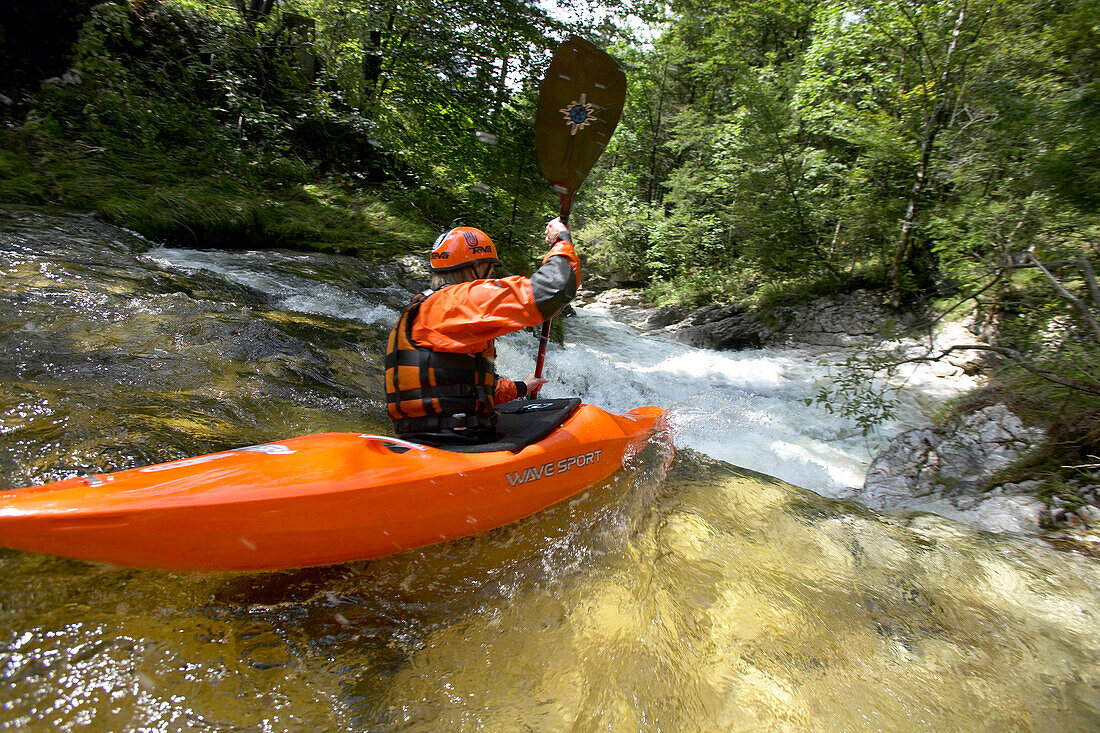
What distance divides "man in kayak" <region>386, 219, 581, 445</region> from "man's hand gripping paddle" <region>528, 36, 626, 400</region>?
5.37 feet

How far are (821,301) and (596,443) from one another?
323 inches

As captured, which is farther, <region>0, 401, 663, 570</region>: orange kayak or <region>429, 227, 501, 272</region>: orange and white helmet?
<region>429, 227, 501, 272</region>: orange and white helmet

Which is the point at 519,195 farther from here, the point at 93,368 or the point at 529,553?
the point at 529,553

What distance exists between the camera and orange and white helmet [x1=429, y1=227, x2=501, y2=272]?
220 centimetres

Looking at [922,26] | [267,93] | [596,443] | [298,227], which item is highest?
[922,26]

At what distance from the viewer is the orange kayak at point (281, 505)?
1240 mm

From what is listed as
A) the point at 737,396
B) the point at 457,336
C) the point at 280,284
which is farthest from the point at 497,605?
the point at 737,396

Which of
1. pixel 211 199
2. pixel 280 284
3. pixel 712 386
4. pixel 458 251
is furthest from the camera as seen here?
pixel 712 386

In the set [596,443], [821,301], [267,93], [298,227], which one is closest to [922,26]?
[821,301]

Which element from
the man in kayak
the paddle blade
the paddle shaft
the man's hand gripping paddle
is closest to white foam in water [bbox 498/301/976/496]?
the paddle shaft

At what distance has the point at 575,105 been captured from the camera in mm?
3848

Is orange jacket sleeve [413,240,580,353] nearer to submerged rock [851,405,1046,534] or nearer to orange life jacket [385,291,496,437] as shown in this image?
orange life jacket [385,291,496,437]

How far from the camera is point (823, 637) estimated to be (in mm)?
1681

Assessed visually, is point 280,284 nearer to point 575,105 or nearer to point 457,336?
point 575,105
